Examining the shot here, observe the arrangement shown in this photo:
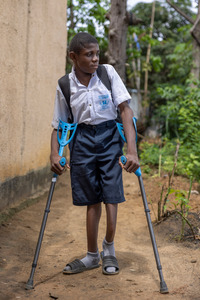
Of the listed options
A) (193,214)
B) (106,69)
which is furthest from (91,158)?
(193,214)

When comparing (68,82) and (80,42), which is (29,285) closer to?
(68,82)

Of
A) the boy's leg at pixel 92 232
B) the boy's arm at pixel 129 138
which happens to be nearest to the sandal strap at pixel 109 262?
the boy's leg at pixel 92 232

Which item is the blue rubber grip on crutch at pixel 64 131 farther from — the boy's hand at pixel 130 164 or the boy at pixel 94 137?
the boy's hand at pixel 130 164

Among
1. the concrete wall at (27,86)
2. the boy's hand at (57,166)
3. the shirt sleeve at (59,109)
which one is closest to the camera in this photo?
the boy's hand at (57,166)

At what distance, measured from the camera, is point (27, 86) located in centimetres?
470

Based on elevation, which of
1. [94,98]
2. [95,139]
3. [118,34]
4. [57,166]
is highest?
[118,34]

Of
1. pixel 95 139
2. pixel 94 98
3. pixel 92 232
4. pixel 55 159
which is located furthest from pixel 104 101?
pixel 92 232

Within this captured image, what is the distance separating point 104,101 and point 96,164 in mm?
486

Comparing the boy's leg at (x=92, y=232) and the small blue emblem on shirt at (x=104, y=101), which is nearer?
the small blue emblem on shirt at (x=104, y=101)

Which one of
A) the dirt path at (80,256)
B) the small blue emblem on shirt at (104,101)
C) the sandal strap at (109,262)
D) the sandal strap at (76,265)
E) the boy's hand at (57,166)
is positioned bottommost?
the dirt path at (80,256)

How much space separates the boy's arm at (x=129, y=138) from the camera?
2.73 metres

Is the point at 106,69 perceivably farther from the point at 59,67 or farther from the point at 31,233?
the point at 59,67

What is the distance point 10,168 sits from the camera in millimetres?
4367

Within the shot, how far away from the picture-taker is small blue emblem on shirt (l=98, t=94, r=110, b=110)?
2.85 metres
